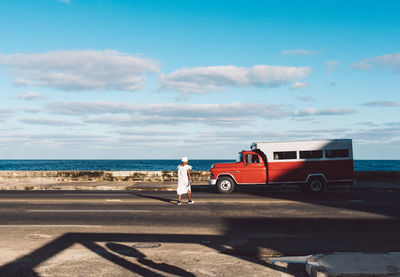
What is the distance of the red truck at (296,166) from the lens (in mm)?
18188

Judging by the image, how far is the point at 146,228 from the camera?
9.36 meters

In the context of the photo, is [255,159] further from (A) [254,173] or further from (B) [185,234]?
(B) [185,234]

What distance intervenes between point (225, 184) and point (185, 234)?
32.6 feet

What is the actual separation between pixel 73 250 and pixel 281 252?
12.4 feet

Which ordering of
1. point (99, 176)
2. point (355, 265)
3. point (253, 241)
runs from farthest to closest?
point (99, 176)
point (253, 241)
point (355, 265)

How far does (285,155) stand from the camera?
18312mm

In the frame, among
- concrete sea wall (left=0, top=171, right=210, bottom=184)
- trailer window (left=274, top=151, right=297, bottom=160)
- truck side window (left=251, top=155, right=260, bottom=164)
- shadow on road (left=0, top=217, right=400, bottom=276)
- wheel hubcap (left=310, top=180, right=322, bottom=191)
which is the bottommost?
shadow on road (left=0, top=217, right=400, bottom=276)

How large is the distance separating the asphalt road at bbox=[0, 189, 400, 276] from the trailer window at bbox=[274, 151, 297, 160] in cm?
443

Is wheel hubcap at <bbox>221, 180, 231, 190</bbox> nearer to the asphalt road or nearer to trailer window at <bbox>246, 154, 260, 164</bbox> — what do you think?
trailer window at <bbox>246, 154, 260, 164</bbox>

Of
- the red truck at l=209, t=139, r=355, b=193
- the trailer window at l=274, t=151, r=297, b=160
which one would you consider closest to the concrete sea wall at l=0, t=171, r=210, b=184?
the red truck at l=209, t=139, r=355, b=193

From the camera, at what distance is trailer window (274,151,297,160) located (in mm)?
18312

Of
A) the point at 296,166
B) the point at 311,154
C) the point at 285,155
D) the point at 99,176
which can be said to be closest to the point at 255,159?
the point at 285,155

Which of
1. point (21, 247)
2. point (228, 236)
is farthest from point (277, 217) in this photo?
point (21, 247)

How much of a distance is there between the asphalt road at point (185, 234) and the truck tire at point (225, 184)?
4153mm
